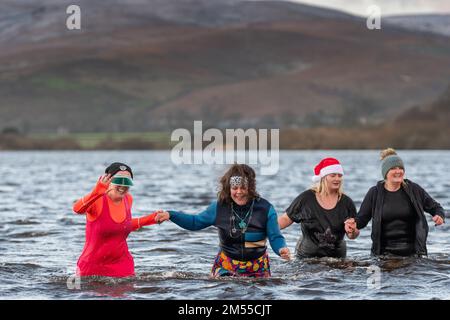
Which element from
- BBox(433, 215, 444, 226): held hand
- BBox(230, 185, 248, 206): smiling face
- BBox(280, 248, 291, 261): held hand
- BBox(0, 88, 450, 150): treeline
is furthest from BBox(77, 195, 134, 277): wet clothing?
BBox(0, 88, 450, 150): treeline

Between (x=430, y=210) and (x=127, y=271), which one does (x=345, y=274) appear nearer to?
(x=430, y=210)

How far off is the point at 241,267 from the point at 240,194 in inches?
51.6

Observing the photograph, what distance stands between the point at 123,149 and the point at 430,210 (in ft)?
466

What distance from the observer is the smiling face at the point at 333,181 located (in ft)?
51.4

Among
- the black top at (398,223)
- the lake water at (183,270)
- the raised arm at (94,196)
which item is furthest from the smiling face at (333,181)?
the raised arm at (94,196)

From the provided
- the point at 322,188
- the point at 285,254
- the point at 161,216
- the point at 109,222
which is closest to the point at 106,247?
the point at 109,222

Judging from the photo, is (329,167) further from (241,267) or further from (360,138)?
(360,138)

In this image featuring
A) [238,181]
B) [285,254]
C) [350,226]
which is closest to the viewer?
[285,254]

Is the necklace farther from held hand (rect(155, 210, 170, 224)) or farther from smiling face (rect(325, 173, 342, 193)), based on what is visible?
smiling face (rect(325, 173, 342, 193))

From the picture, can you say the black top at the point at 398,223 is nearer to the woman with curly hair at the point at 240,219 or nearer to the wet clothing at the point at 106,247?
the woman with curly hair at the point at 240,219

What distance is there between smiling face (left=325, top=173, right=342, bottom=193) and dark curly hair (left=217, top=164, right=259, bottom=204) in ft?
7.19

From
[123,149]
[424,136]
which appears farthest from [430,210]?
[123,149]

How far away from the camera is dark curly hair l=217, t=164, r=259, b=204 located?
534 inches

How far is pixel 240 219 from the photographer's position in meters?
14.0
